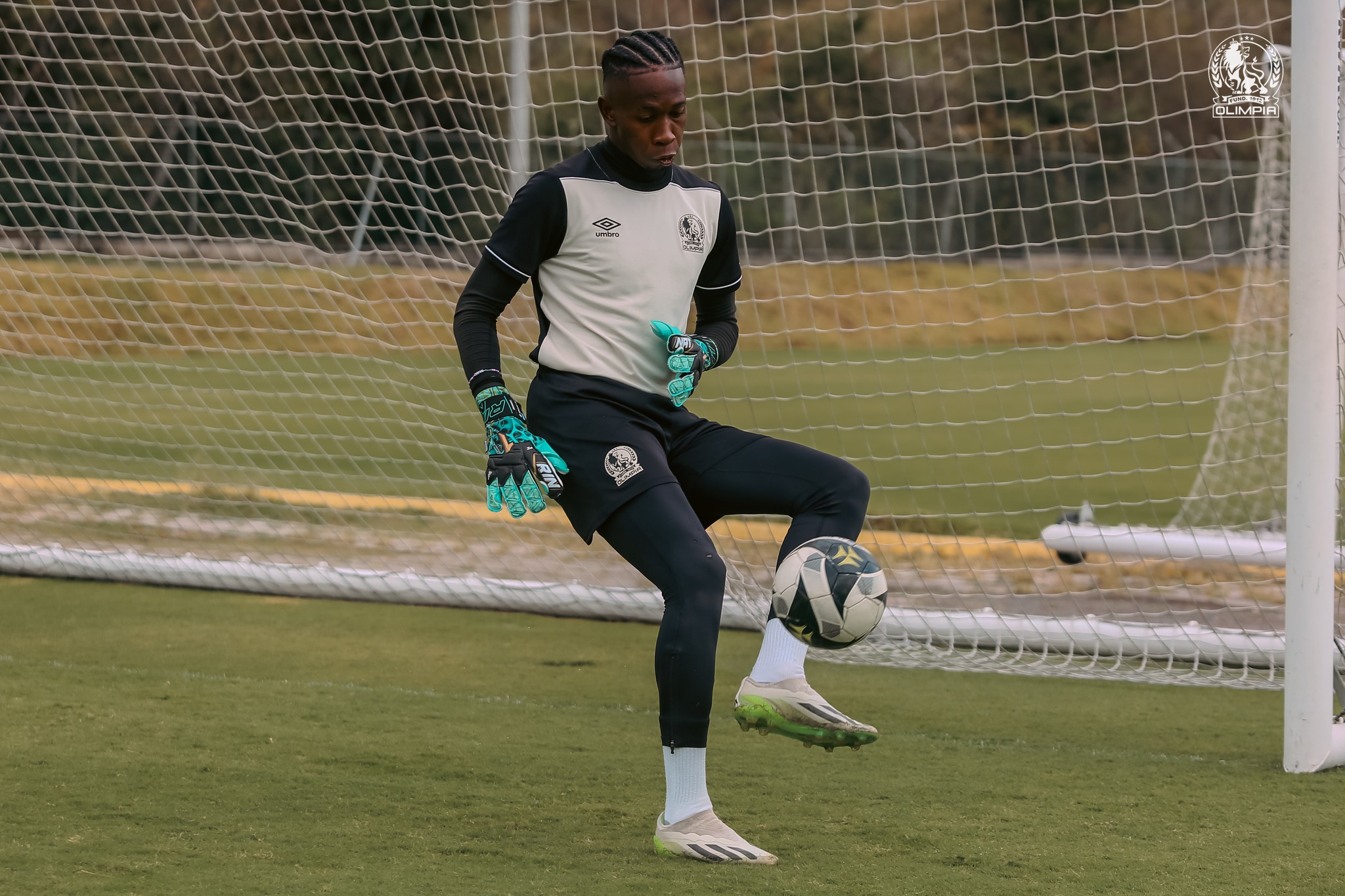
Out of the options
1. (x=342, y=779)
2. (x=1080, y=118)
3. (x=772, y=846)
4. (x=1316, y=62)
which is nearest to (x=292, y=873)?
(x=342, y=779)

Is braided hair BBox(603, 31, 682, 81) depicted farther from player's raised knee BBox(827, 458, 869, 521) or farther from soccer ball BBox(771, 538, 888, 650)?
soccer ball BBox(771, 538, 888, 650)

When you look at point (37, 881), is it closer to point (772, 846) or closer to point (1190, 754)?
point (772, 846)

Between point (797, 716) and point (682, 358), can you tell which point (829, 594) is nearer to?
point (797, 716)

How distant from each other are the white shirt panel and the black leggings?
30cm

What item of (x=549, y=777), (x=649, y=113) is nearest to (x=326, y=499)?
(x=549, y=777)

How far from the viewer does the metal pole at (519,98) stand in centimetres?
656

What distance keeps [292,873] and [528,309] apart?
493cm

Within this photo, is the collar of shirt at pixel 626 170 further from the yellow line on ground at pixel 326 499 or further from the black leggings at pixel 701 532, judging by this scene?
the yellow line on ground at pixel 326 499

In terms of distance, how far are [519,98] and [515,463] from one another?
13.0 ft

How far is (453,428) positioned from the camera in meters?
9.76

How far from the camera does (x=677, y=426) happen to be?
3.54 metres

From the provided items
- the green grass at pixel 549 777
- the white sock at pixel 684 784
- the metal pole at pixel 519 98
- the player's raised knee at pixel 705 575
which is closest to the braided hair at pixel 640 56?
the player's raised knee at pixel 705 575

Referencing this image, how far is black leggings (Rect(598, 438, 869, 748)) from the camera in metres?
3.24

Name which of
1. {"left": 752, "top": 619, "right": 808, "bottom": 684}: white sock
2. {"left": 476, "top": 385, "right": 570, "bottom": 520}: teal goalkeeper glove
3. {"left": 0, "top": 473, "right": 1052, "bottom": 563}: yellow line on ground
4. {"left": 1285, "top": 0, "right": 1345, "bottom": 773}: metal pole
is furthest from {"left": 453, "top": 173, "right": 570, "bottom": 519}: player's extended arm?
{"left": 0, "top": 473, "right": 1052, "bottom": 563}: yellow line on ground
